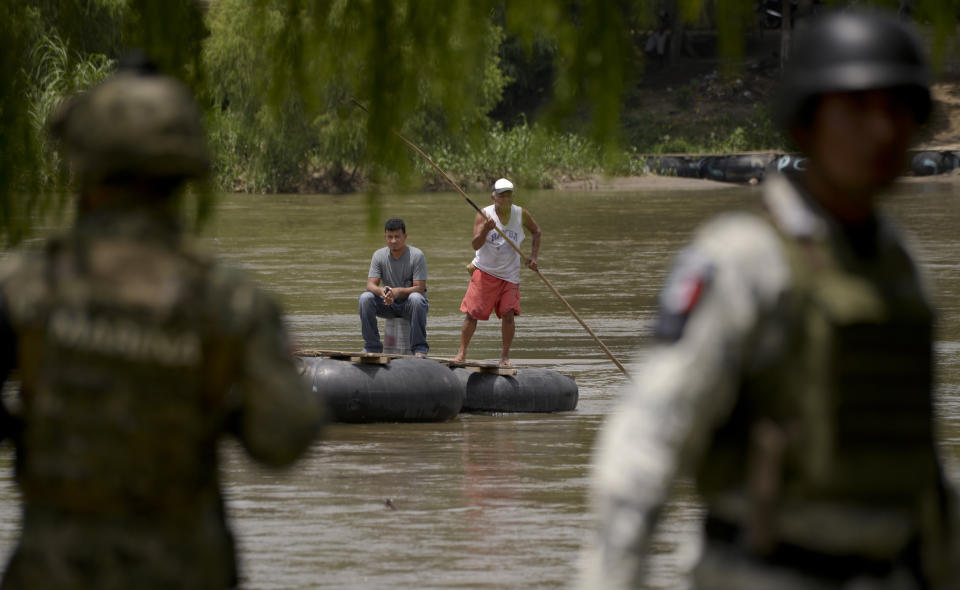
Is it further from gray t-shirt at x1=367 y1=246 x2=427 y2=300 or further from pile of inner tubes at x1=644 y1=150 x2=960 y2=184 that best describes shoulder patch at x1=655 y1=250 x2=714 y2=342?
pile of inner tubes at x1=644 y1=150 x2=960 y2=184

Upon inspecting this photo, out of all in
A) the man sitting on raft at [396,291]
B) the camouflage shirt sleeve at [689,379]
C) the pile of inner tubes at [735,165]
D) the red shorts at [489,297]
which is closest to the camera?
the camouflage shirt sleeve at [689,379]

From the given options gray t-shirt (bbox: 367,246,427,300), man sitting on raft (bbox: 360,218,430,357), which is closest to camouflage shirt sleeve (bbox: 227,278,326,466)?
man sitting on raft (bbox: 360,218,430,357)

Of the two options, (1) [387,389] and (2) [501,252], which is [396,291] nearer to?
(2) [501,252]

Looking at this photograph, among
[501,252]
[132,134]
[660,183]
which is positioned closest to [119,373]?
[132,134]

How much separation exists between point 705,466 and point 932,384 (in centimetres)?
38

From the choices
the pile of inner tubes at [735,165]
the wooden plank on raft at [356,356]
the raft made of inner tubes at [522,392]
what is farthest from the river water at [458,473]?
the pile of inner tubes at [735,165]

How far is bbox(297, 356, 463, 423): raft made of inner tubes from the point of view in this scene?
11805 mm

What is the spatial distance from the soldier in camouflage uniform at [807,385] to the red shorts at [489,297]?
12213 millimetres

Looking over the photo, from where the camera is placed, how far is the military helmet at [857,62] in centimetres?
256

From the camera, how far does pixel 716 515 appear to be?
2570 millimetres

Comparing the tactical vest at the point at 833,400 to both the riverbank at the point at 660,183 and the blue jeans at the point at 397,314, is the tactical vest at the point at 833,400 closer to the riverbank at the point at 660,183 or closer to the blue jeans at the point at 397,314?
the blue jeans at the point at 397,314

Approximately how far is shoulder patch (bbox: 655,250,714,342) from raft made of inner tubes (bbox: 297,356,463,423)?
926 centimetres

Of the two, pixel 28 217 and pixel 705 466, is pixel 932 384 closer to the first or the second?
pixel 705 466

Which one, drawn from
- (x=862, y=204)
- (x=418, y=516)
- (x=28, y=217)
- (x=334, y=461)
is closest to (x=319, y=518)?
(x=418, y=516)
